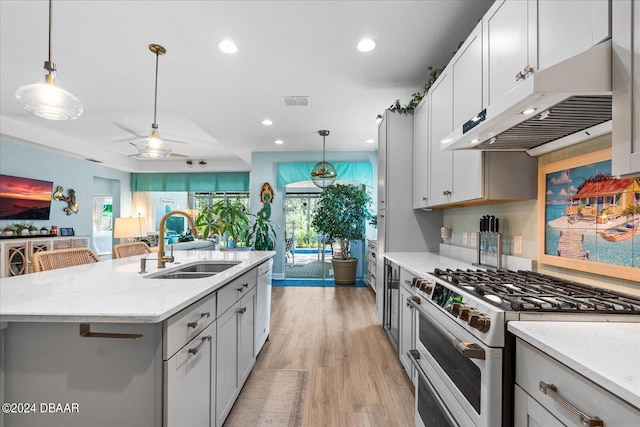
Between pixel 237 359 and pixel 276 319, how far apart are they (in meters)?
1.84

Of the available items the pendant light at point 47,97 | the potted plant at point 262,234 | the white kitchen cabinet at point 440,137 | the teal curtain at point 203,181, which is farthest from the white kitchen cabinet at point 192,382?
the teal curtain at point 203,181

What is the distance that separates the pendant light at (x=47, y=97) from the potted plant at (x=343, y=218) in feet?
13.7

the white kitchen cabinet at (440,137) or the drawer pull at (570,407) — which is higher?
the white kitchen cabinet at (440,137)

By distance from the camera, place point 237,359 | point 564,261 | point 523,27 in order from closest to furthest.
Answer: point 523,27 < point 564,261 < point 237,359

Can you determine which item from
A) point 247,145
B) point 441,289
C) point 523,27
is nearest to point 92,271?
point 441,289

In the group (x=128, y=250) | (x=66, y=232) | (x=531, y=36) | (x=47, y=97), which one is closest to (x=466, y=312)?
(x=531, y=36)

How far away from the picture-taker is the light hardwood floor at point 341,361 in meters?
1.94

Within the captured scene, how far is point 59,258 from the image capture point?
210 cm

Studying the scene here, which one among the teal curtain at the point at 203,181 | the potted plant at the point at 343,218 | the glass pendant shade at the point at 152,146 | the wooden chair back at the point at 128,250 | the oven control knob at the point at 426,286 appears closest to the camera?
Answer: the oven control knob at the point at 426,286

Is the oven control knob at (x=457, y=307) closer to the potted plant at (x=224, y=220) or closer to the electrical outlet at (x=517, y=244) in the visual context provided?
the electrical outlet at (x=517, y=244)

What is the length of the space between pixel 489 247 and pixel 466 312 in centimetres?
121

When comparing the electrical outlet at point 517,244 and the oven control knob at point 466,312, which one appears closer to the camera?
the oven control knob at point 466,312

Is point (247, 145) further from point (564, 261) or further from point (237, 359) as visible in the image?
point (564, 261)

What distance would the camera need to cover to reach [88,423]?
1.07m
